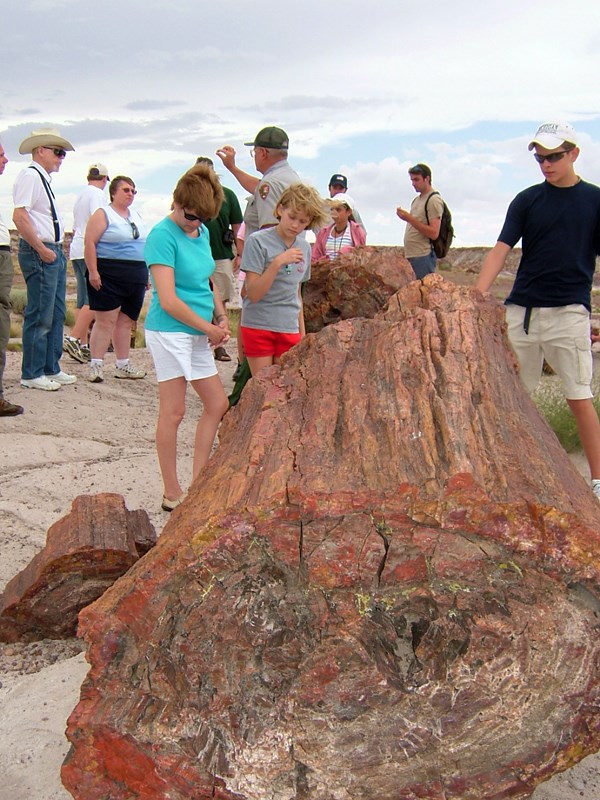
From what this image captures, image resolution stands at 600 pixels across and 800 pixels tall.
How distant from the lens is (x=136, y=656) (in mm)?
2146

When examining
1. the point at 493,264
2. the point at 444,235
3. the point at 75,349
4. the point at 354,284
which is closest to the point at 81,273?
the point at 75,349

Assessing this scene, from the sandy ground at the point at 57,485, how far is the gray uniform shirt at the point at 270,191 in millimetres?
1886

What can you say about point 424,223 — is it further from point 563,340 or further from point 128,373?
point 563,340

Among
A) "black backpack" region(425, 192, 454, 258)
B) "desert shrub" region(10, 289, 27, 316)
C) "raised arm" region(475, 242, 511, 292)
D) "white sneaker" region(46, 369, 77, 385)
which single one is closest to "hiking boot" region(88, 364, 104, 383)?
"white sneaker" region(46, 369, 77, 385)

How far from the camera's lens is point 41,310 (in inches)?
265

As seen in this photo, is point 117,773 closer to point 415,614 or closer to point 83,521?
point 415,614

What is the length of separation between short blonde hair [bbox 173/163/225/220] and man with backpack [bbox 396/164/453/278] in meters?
4.36

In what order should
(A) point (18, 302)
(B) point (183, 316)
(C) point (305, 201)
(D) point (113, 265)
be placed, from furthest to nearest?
(A) point (18, 302) → (D) point (113, 265) → (C) point (305, 201) → (B) point (183, 316)

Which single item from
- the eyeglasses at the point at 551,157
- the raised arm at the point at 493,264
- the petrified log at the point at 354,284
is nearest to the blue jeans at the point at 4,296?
the petrified log at the point at 354,284

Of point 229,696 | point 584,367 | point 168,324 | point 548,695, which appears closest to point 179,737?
point 229,696

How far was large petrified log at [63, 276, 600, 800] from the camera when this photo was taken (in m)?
2.06

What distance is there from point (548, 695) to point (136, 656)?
1132 millimetres

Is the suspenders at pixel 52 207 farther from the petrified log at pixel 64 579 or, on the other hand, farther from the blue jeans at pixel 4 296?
the petrified log at pixel 64 579

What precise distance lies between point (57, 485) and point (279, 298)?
73.9 inches
